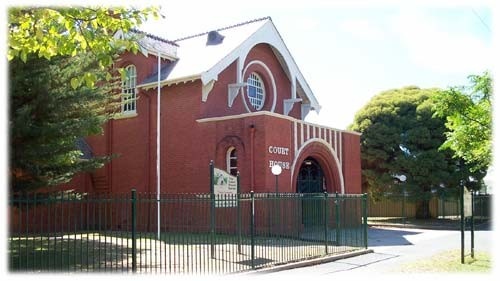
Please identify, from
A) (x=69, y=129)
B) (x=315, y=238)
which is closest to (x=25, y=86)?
(x=69, y=129)

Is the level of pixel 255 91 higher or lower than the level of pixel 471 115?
higher

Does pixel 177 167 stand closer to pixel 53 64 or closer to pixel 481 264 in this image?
pixel 53 64

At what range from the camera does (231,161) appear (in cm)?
2227

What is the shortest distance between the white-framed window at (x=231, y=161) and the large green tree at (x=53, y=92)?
6406 mm

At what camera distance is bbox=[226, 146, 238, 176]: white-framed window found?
22.0 meters

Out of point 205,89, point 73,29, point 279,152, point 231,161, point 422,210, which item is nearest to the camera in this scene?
point 73,29

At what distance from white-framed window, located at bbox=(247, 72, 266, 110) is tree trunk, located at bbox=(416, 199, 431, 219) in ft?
41.8

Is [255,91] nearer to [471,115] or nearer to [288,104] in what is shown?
[288,104]

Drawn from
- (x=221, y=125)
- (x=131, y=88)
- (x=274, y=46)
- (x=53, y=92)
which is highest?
(x=274, y=46)

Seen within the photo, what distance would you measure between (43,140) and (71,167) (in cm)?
208

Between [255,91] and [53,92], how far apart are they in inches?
535

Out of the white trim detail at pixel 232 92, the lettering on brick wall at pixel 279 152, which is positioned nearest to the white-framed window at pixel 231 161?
the lettering on brick wall at pixel 279 152

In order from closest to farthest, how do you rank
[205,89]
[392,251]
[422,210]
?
[392,251] → [205,89] → [422,210]

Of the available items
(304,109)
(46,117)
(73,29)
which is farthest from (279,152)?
(73,29)
